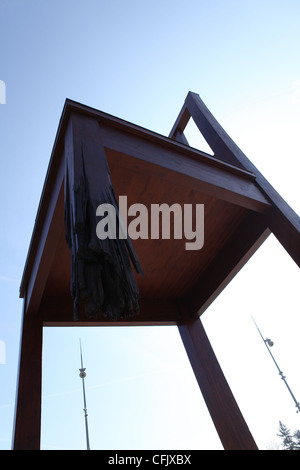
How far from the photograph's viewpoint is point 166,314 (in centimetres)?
399

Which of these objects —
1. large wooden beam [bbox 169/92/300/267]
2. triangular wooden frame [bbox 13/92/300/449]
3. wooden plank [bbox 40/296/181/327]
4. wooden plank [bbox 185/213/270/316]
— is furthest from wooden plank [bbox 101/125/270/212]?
wooden plank [bbox 40/296/181/327]

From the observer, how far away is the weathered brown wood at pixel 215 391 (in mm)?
3090

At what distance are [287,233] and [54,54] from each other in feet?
21.7

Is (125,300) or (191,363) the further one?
(191,363)

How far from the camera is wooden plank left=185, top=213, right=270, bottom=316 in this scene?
3229 mm

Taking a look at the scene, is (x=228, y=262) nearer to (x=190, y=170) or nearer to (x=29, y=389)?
(x=190, y=170)

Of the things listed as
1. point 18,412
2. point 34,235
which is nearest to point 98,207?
point 34,235

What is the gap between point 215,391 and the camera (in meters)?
3.35

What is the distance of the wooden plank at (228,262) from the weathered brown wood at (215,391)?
0.35m

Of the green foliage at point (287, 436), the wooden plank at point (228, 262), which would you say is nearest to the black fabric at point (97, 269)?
the wooden plank at point (228, 262)

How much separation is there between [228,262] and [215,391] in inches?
59.4

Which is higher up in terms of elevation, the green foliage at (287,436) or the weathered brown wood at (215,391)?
the green foliage at (287,436)

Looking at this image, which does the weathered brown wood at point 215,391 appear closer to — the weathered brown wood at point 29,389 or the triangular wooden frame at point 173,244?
the triangular wooden frame at point 173,244
